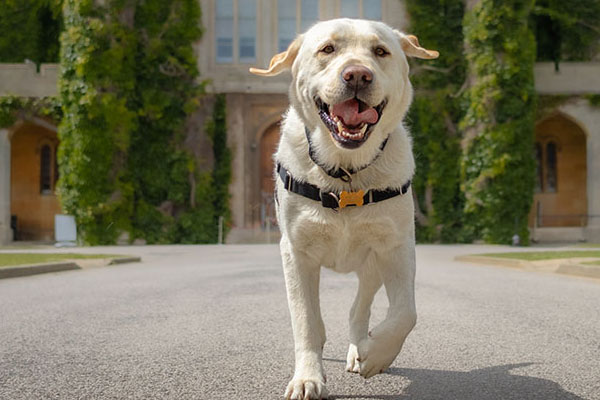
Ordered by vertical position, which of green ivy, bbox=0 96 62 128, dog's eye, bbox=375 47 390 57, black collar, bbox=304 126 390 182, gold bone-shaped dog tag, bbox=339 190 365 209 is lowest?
gold bone-shaped dog tag, bbox=339 190 365 209

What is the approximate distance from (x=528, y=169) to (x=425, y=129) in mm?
3617

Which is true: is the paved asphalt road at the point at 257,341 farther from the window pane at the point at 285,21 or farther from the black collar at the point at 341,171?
the window pane at the point at 285,21

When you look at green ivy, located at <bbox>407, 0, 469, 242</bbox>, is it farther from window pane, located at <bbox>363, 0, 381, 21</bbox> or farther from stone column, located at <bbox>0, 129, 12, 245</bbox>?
stone column, located at <bbox>0, 129, 12, 245</bbox>

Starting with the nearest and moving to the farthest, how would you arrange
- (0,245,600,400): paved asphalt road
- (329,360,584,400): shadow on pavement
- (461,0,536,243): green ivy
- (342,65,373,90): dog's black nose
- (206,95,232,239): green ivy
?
1. (342,65,373,90): dog's black nose
2. (329,360,584,400): shadow on pavement
3. (0,245,600,400): paved asphalt road
4. (461,0,536,243): green ivy
5. (206,95,232,239): green ivy

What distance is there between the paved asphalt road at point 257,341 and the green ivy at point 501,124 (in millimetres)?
12767

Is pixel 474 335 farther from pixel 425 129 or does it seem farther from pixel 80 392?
pixel 425 129

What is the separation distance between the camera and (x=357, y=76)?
10.00 ft

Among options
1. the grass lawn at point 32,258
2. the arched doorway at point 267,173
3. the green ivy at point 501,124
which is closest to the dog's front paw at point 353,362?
the grass lawn at point 32,258

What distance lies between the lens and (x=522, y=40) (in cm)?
2200

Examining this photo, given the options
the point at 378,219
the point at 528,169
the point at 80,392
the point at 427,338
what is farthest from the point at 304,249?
the point at 528,169

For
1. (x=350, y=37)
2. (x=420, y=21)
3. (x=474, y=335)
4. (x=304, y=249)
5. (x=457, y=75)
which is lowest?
(x=474, y=335)

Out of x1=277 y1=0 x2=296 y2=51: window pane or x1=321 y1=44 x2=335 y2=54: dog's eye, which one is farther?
x1=277 y1=0 x2=296 y2=51: window pane

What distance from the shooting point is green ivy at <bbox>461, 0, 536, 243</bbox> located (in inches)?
859

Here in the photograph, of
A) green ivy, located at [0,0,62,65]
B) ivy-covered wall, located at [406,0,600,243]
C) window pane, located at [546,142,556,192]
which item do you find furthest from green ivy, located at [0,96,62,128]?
window pane, located at [546,142,556,192]
